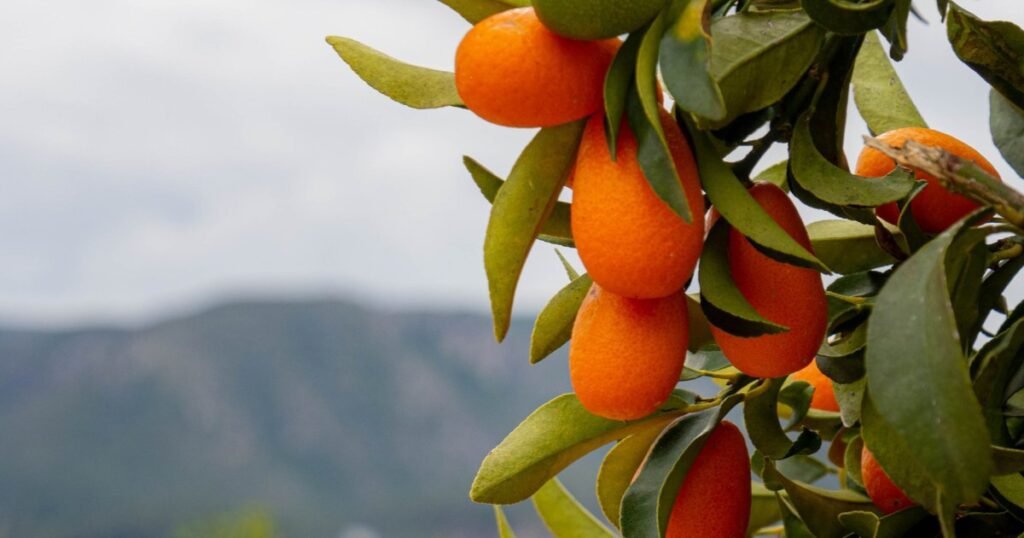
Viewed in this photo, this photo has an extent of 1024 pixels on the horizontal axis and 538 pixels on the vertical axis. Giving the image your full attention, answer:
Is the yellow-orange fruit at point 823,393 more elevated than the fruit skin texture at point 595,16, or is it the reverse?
the fruit skin texture at point 595,16

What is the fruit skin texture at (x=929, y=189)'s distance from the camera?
0.62m

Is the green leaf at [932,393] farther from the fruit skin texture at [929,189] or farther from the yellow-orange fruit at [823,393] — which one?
the yellow-orange fruit at [823,393]

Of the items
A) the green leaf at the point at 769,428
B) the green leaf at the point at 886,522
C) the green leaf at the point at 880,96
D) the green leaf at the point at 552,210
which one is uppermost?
the green leaf at the point at 880,96

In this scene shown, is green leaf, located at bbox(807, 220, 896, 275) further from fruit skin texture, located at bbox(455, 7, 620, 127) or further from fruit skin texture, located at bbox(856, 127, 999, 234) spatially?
fruit skin texture, located at bbox(455, 7, 620, 127)

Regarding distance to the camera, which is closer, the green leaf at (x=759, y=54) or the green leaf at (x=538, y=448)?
the green leaf at (x=759, y=54)

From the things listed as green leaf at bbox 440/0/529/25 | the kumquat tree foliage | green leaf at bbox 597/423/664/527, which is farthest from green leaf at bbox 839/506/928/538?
green leaf at bbox 440/0/529/25

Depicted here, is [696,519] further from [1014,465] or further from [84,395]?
[84,395]

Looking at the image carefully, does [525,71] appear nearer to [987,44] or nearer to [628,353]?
[628,353]

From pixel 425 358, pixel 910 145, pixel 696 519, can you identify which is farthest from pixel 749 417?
pixel 425 358

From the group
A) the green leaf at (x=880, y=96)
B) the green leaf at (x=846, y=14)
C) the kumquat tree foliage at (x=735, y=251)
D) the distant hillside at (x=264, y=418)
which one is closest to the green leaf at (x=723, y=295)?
the kumquat tree foliage at (x=735, y=251)

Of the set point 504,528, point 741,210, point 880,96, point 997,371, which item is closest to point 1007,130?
point 880,96

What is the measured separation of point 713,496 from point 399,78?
0.28m

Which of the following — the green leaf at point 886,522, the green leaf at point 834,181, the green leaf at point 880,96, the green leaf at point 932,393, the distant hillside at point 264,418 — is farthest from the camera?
the distant hillside at point 264,418

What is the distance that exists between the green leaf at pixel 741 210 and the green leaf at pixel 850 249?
17cm
